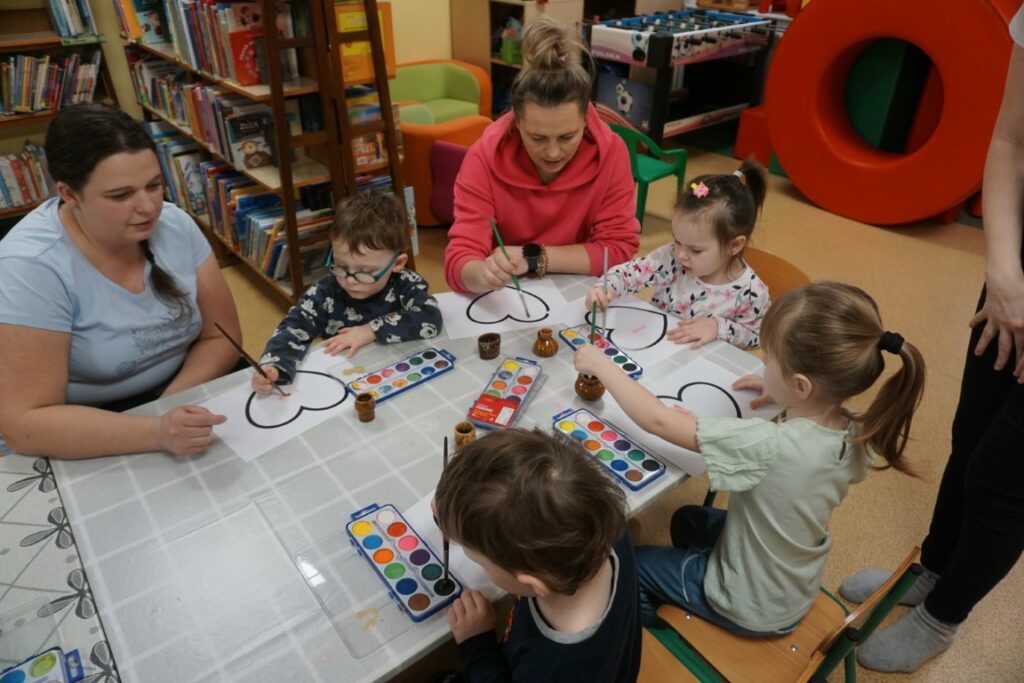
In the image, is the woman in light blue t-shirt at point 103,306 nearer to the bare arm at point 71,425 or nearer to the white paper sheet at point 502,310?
the bare arm at point 71,425

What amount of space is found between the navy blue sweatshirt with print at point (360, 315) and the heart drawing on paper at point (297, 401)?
69mm

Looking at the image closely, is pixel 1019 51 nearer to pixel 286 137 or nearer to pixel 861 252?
pixel 286 137

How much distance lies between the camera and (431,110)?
4.09 metres

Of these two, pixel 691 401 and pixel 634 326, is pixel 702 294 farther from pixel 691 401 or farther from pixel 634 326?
pixel 691 401

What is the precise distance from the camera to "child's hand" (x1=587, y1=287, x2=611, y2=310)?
5.09ft

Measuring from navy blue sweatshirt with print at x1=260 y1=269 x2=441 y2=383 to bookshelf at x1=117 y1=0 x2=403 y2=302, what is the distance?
128 centimetres

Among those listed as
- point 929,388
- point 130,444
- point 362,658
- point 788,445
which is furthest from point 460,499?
point 929,388

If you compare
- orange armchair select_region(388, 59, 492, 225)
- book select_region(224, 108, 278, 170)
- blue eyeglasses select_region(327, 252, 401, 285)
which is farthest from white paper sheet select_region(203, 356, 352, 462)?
orange armchair select_region(388, 59, 492, 225)

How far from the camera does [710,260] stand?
5.50 feet

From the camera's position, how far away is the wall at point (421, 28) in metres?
→ 4.38

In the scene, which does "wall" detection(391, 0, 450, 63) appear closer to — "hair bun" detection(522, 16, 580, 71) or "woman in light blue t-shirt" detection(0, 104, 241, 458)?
"hair bun" detection(522, 16, 580, 71)

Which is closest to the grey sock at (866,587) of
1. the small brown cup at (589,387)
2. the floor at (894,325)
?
the floor at (894,325)

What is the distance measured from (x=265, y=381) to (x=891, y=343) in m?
1.12

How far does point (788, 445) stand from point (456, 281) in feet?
3.17
